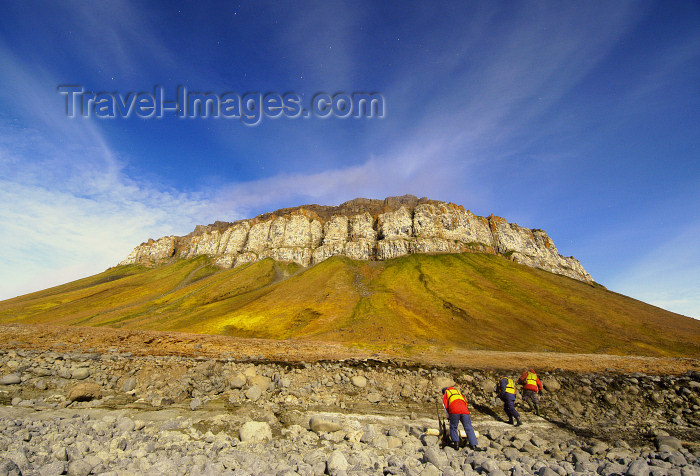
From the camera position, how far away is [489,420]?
14352 mm

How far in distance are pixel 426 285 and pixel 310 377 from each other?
87.7 m

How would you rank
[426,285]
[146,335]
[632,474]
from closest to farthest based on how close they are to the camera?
[632,474], [146,335], [426,285]

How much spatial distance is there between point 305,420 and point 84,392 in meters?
9.02

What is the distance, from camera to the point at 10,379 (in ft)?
39.5

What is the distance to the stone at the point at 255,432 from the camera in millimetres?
9836

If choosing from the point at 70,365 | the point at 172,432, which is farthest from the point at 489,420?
the point at 70,365

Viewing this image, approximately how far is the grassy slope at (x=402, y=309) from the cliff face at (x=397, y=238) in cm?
1073

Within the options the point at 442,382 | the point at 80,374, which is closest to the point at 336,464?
the point at 442,382

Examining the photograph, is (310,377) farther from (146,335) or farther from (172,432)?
(146,335)

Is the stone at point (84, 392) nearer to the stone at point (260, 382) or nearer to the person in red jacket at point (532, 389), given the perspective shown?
the stone at point (260, 382)

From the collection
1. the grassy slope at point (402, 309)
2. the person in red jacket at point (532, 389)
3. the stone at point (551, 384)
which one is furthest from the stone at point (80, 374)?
the grassy slope at point (402, 309)

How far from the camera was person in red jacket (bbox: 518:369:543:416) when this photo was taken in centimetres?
1519

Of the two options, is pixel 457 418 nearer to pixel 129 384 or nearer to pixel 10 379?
pixel 129 384

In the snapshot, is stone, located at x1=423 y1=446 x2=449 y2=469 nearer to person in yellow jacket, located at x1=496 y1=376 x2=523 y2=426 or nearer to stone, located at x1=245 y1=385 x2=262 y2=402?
person in yellow jacket, located at x1=496 y1=376 x2=523 y2=426
